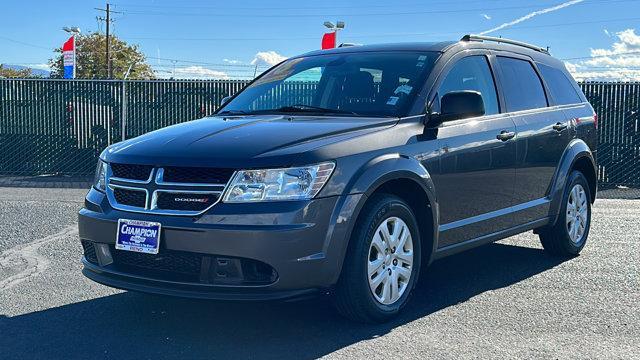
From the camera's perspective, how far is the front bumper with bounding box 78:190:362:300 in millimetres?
3941

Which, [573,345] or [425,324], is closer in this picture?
[573,345]

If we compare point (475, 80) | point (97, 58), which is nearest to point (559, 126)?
point (475, 80)

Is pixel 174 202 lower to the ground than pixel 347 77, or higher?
lower

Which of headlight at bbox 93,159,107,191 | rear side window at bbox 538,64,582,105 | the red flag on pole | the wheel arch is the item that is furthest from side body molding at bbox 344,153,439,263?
the red flag on pole

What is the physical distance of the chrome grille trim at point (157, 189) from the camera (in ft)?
13.2

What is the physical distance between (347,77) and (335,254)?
1835 mm

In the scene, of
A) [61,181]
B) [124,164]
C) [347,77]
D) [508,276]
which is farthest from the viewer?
[61,181]

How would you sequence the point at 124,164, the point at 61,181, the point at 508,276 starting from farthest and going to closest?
the point at 61,181
the point at 508,276
the point at 124,164

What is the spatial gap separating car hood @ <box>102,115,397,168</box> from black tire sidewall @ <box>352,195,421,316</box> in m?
0.46

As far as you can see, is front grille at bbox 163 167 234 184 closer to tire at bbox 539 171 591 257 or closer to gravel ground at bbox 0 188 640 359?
gravel ground at bbox 0 188 640 359

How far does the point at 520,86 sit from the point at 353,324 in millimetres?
2696

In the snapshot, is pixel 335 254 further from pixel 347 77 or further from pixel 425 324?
pixel 347 77

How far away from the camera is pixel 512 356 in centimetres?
398

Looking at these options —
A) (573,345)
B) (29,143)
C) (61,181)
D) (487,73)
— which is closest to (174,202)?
(573,345)
